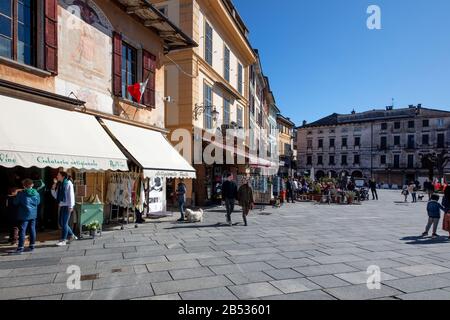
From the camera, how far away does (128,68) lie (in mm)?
11578

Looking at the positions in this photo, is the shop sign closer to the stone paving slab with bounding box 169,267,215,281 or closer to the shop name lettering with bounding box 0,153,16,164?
the shop name lettering with bounding box 0,153,16,164

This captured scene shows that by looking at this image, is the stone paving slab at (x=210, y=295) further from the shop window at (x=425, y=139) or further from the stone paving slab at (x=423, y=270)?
the shop window at (x=425, y=139)

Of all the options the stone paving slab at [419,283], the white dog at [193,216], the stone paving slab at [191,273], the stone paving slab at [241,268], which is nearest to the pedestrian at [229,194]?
the white dog at [193,216]

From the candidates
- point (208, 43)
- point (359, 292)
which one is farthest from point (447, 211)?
point (208, 43)

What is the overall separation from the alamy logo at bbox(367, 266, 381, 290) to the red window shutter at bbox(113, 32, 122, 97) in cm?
897

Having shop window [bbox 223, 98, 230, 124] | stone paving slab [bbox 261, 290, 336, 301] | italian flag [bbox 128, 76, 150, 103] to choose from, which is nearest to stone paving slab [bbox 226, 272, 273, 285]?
stone paving slab [bbox 261, 290, 336, 301]

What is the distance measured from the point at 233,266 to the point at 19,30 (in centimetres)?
754

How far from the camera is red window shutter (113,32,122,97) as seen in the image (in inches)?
413

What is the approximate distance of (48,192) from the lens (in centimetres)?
911

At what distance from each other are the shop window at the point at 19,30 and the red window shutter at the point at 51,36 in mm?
282

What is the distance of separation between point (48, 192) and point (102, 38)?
507 centimetres

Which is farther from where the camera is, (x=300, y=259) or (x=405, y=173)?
(x=405, y=173)
